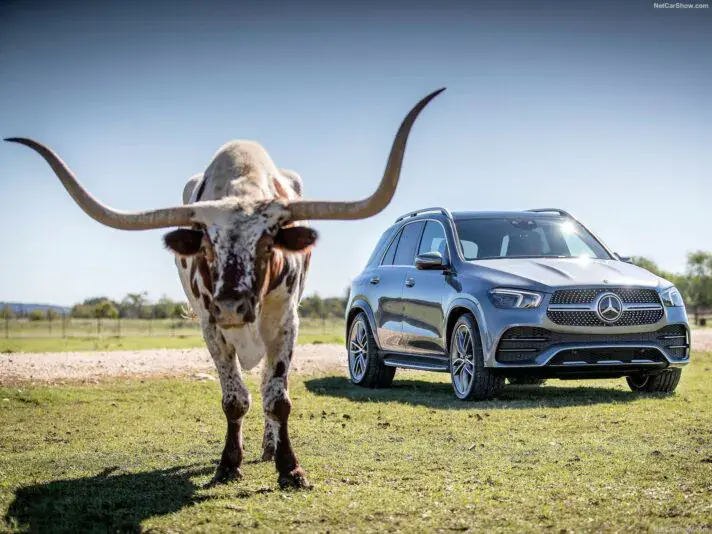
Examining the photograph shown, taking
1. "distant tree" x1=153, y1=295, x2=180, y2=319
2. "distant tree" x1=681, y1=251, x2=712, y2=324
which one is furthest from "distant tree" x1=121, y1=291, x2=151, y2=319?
"distant tree" x1=681, y1=251, x2=712, y2=324

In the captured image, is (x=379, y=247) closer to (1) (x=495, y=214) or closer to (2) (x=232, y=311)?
(1) (x=495, y=214)

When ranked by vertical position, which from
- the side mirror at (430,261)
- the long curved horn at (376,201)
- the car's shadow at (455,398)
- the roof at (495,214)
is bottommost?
the car's shadow at (455,398)

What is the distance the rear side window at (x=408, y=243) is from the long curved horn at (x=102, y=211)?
6.52 metres

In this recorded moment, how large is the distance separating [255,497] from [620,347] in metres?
5.68

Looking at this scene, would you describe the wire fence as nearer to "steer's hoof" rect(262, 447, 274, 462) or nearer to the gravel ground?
the gravel ground

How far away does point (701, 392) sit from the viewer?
11883mm

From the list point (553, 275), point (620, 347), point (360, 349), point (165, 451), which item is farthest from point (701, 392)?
point (165, 451)

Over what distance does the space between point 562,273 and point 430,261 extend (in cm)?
166

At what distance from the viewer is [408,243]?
528 inches

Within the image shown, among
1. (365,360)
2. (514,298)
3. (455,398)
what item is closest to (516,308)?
A: (514,298)

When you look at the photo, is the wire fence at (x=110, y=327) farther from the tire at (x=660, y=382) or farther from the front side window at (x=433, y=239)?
the tire at (x=660, y=382)

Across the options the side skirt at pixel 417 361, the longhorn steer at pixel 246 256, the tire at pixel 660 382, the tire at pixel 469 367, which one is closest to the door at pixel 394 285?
the side skirt at pixel 417 361

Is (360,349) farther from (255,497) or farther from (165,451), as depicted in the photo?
(255,497)

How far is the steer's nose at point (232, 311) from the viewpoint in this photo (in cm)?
596
